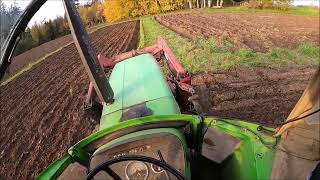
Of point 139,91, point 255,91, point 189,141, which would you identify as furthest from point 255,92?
point 189,141

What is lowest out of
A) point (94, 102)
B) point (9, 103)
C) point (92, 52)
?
point (9, 103)

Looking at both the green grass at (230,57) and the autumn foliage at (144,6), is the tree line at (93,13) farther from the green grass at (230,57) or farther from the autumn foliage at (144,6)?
the green grass at (230,57)

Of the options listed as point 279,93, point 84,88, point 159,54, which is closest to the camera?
point 159,54

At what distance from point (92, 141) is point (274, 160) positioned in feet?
4.53

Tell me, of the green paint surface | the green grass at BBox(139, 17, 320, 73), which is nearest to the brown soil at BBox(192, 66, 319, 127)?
the green grass at BBox(139, 17, 320, 73)

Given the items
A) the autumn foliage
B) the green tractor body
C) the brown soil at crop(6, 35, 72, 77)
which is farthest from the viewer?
the brown soil at crop(6, 35, 72, 77)

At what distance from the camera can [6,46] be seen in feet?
6.49

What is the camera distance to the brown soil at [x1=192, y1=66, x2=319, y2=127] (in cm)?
711

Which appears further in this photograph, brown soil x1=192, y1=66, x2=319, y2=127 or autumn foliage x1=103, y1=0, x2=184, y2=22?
autumn foliage x1=103, y1=0, x2=184, y2=22

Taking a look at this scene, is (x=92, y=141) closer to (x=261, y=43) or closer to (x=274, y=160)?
(x=274, y=160)

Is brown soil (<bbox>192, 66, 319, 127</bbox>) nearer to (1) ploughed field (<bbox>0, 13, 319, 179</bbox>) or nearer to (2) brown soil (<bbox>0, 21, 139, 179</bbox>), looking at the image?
(1) ploughed field (<bbox>0, 13, 319, 179</bbox>)

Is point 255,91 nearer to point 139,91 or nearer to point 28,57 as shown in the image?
point 139,91

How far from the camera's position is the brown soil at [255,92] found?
23.3 feet

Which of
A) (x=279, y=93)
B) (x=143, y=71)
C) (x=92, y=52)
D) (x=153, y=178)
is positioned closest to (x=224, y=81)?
(x=279, y=93)
